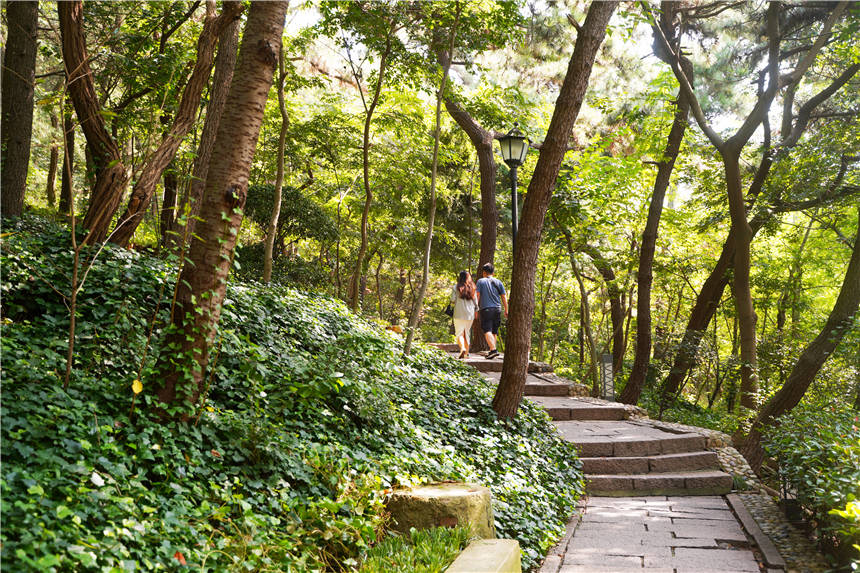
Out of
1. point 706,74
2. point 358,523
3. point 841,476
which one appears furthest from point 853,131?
point 358,523

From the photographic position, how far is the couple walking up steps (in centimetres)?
1153

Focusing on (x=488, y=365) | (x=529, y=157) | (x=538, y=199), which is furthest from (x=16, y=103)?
(x=529, y=157)

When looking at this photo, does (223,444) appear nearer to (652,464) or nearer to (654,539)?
(654,539)

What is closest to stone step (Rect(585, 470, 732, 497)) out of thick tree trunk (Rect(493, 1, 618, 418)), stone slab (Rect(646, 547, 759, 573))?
thick tree trunk (Rect(493, 1, 618, 418))

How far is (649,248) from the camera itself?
40.8 feet

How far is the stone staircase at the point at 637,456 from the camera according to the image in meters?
7.48

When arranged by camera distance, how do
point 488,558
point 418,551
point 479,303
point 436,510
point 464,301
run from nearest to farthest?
point 488,558 → point 418,551 → point 436,510 → point 464,301 → point 479,303

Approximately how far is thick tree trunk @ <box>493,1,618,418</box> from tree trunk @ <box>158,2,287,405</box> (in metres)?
3.84

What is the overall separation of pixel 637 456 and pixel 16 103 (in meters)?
9.54

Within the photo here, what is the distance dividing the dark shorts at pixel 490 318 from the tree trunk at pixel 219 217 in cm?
806

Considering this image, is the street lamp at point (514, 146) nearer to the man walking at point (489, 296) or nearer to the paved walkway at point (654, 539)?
the man walking at point (489, 296)

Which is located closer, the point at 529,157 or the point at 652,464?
the point at 652,464

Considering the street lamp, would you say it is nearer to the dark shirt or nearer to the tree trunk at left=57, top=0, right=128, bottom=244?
the dark shirt

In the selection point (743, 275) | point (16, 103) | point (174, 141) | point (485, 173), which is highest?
point (485, 173)
